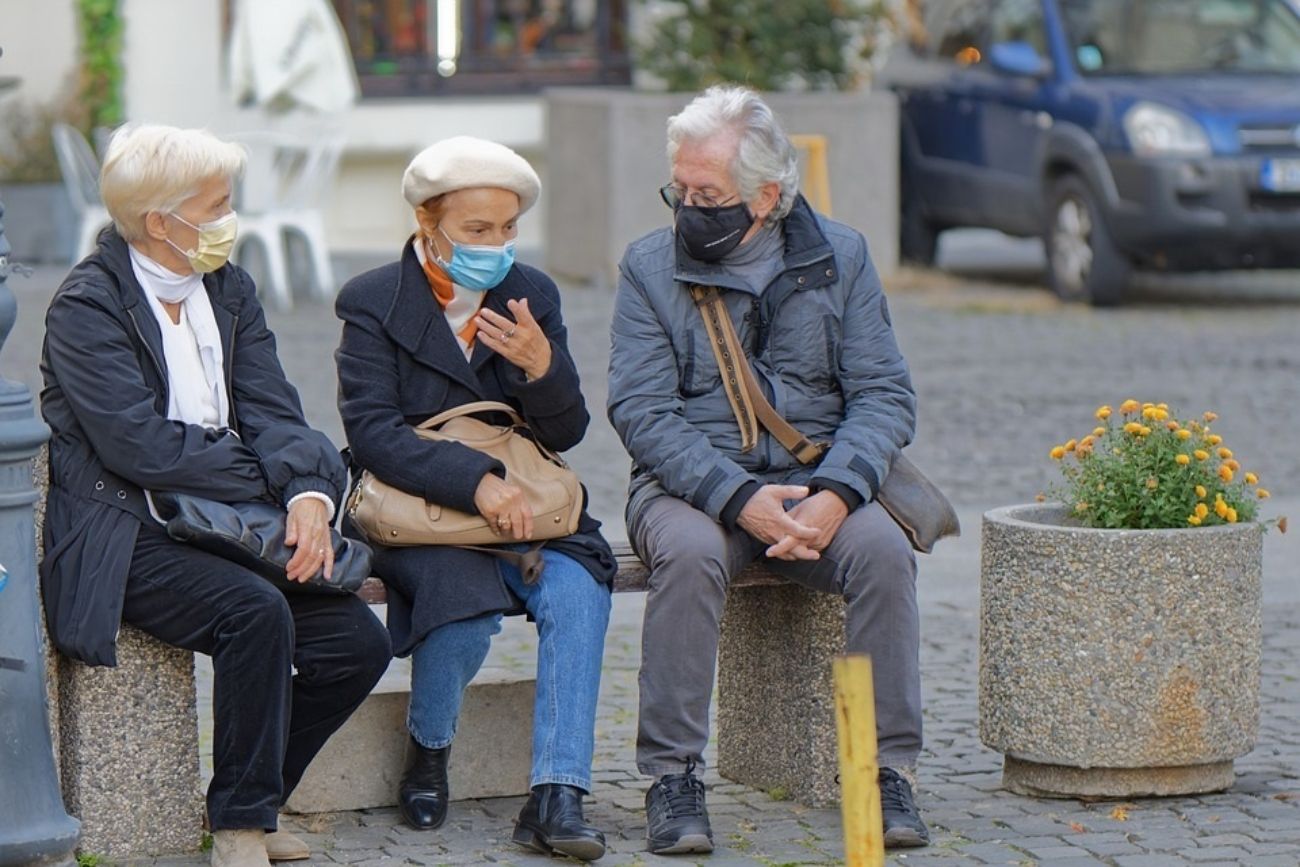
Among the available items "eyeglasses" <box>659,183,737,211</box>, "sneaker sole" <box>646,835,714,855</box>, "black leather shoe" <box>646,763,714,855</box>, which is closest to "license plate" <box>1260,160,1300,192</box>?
"eyeglasses" <box>659,183,737,211</box>

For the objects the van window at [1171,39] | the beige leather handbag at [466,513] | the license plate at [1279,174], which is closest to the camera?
the beige leather handbag at [466,513]

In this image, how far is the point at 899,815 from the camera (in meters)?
4.73

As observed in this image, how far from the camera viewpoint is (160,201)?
4523 mm

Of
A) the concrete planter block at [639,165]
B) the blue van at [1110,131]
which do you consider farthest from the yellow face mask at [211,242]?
the concrete planter block at [639,165]

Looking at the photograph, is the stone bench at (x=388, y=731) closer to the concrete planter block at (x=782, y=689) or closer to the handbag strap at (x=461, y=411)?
the concrete planter block at (x=782, y=689)

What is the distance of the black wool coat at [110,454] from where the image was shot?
14.5 feet

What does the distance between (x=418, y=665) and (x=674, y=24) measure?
983 cm

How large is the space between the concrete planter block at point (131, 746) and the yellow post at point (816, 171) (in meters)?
9.49

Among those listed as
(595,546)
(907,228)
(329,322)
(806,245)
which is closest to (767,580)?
(595,546)

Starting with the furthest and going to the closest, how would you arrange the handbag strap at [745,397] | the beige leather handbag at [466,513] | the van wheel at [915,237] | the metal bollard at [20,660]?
1. the van wheel at [915,237]
2. the handbag strap at [745,397]
3. the beige leather handbag at [466,513]
4. the metal bollard at [20,660]

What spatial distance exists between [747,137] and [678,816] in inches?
54.4

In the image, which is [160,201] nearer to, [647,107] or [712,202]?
[712,202]

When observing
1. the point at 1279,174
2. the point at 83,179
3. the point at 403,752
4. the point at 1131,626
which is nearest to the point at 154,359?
the point at 403,752

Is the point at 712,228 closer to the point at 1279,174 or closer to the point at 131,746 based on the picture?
the point at 131,746
